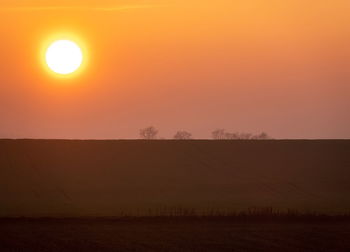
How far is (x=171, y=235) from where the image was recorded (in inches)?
1054

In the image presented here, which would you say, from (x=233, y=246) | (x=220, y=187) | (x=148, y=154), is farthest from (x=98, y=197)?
(x=233, y=246)

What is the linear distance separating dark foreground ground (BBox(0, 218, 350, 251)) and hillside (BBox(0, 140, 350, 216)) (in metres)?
3.70

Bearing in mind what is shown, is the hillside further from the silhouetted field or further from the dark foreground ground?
the dark foreground ground

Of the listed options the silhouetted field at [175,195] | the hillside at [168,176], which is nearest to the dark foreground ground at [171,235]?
the silhouetted field at [175,195]

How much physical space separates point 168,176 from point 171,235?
19.3m

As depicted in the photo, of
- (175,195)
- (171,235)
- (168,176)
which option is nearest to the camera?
(171,235)

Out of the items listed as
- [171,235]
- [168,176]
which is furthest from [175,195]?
[171,235]

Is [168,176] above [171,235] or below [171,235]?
above

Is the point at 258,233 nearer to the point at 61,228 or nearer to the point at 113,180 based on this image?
the point at 61,228

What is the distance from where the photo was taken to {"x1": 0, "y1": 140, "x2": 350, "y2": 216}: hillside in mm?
38094

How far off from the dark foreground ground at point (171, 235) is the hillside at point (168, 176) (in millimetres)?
3703

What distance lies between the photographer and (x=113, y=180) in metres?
44.7

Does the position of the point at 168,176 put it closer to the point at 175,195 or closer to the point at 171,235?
the point at 175,195

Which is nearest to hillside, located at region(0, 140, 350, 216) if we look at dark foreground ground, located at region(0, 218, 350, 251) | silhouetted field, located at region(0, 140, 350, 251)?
silhouetted field, located at region(0, 140, 350, 251)
